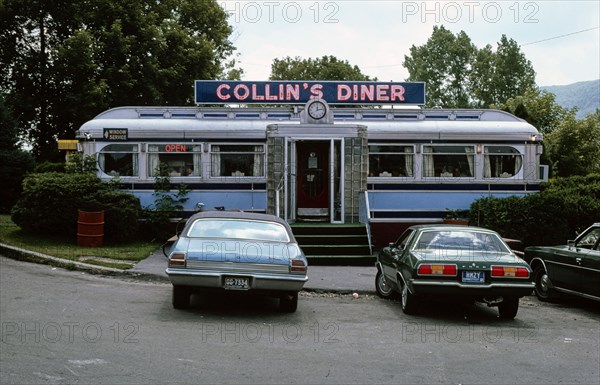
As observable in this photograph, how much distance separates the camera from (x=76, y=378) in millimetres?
6082

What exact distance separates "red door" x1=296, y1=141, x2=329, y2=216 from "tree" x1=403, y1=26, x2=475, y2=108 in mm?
42820

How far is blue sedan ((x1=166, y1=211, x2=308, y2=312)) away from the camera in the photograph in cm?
920

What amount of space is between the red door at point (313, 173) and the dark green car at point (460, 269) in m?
7.64

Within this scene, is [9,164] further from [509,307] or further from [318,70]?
[318,70]

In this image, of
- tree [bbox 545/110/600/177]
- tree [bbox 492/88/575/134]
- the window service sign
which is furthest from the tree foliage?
the window service sign

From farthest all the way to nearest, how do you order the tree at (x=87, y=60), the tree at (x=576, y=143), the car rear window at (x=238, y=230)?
the tree at (x=576, y=143) < the tree at (x=87, y=60) < the car rear window at (x=238, y=230)

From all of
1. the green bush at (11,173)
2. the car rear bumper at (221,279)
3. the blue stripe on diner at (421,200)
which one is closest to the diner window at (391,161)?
the blue stripe on diner at (421,200)

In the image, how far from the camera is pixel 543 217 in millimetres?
16438

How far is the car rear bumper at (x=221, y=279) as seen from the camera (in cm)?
916

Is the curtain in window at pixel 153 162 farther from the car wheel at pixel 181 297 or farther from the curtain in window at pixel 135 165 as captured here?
the car wheel at pixel 181 297

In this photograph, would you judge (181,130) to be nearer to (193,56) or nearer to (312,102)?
(312,102)

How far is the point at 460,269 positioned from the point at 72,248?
31.6ft

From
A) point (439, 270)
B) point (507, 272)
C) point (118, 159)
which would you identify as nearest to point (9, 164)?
point (118, 159)

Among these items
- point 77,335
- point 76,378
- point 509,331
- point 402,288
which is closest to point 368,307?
point 402,288
